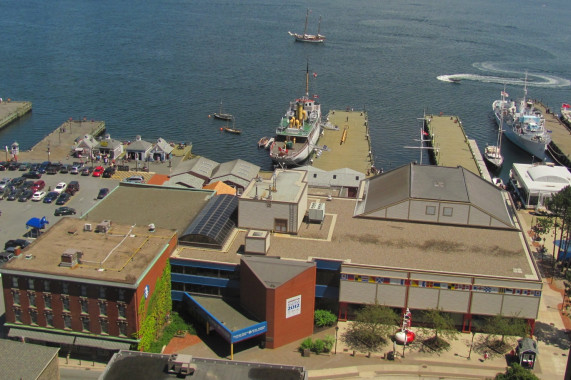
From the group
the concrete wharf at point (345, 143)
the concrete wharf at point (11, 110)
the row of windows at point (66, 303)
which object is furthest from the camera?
the concrete wharf at point (11, 110)

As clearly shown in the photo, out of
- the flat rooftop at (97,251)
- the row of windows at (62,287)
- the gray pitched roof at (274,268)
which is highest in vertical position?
the flat rooftop at (97,251)

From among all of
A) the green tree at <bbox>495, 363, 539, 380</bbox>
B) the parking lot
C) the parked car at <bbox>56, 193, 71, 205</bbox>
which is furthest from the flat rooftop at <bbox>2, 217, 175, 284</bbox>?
the green tree at <bbox>495, 363, 539, 380</bbox>

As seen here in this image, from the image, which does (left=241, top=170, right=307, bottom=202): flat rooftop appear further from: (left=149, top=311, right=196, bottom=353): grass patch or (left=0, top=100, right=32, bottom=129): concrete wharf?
(left=0, top=100, right=32, bottom=129): concrete wharf

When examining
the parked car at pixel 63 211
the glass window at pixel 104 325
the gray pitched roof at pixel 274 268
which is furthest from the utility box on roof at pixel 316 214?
the parked car at pixel 63 211

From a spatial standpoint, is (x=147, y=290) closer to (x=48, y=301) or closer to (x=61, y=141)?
(x=48, y=301)

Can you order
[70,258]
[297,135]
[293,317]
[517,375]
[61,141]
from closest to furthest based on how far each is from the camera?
[517,375]
[70,258]
[293,317]
[297,135]
[61,141]

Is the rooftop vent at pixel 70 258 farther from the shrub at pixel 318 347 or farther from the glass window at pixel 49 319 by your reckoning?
the shrub at pixel 318 347

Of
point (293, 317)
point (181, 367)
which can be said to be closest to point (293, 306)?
point (293, 317)
